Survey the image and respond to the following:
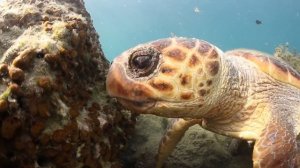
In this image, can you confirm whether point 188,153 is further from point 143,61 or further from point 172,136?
point 143,61

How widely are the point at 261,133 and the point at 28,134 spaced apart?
1.60 meters

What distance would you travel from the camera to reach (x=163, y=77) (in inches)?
78.7

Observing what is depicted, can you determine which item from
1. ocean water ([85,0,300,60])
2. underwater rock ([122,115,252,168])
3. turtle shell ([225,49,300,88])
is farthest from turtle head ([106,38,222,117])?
ocean water ([85,0,300,60])

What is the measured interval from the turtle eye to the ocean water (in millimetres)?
47549

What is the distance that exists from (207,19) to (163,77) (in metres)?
74.8

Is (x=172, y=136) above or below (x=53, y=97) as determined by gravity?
below

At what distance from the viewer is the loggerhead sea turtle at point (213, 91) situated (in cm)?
200

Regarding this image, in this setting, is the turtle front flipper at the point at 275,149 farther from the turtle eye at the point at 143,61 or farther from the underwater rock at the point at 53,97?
the underwater rock at the point at 53,97

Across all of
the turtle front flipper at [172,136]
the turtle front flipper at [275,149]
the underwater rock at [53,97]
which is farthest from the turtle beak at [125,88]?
the turtle front flipper at [172,136]

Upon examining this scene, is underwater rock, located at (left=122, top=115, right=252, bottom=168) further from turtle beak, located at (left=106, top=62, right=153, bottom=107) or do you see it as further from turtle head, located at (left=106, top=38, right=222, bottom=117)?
turtle beak, located at (left=106, top=62, right=153, bottom=107)

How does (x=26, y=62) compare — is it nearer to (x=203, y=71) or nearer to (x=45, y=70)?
(x=45, y=70)

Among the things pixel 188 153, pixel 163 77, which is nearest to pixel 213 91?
pixel 163 77

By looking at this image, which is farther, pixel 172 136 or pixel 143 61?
pixel 172 136

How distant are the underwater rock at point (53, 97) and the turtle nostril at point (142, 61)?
1.77ft
